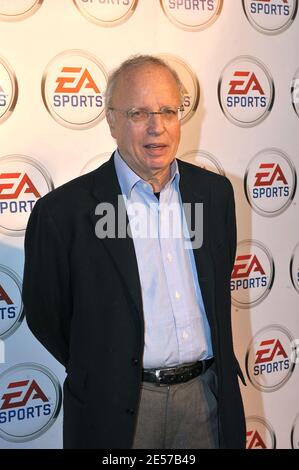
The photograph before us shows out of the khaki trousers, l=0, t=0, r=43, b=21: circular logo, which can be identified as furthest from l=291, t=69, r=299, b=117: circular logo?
the khaki trousers

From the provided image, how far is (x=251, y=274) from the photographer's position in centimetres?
231

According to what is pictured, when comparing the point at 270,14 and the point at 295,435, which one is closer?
the point at 270,14

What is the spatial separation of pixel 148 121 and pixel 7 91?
1.91 feet

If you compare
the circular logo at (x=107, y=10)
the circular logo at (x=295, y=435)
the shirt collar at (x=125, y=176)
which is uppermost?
the circular logo at (x=107, y=10)

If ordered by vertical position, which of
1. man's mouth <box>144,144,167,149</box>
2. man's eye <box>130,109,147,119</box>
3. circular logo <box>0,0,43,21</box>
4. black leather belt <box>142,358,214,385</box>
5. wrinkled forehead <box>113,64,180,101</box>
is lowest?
black leather belt <box>142,358,214,385</box>

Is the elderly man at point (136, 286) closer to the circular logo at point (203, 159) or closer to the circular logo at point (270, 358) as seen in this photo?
the circular logo at point (203, 159)

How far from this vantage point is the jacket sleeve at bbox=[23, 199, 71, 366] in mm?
1486

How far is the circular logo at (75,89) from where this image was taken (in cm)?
182

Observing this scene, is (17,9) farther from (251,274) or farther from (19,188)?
(251,274)

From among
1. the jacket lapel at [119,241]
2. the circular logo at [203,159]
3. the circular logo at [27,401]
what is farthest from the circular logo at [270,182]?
the circular logo at [27,401]

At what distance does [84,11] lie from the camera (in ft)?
6.00

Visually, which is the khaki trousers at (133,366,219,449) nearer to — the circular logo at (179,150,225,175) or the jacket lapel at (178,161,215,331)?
the jacket lapel at (178,161,215,331)

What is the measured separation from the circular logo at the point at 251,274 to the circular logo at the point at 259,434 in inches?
22.3

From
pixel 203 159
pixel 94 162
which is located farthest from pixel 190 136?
pixel 94 162
